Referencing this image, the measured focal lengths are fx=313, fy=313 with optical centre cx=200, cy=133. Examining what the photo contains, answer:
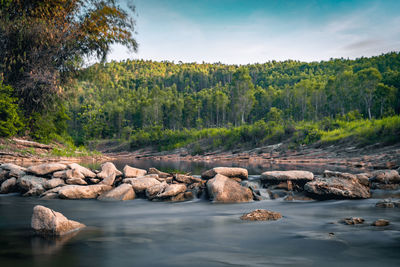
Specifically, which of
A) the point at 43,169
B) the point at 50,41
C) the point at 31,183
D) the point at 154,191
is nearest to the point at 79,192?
the point at 31,183

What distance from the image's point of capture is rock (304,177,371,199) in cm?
1160

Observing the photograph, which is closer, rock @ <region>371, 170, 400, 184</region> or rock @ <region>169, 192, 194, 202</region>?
rock @ <region>169, 192, 194, 202</region>

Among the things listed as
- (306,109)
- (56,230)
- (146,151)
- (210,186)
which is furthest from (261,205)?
(306,109)

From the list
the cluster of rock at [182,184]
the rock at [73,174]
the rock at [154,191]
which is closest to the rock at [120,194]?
the cluster of rock at [182,184]

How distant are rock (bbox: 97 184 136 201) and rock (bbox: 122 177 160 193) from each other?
33 cm

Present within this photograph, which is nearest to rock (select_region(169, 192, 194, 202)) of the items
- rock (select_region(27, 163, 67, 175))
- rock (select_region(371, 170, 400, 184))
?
rock (select_region(27, 163, 67, 175))

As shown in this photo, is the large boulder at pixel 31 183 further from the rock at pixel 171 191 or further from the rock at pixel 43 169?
the rock at pixel 171 191

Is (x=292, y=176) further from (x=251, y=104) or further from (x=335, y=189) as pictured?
(x=251, y=104)

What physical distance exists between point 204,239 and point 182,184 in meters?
5.83

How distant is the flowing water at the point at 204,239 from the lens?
566cm

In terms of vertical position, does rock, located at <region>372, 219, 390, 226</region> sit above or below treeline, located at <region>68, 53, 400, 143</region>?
below

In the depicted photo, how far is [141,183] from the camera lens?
13062mm

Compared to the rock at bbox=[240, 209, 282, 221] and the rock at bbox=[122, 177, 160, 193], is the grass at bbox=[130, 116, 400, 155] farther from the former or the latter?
the rock at bbox=[240, 209, 282, 221]

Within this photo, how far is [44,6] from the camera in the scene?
72.7 feet
